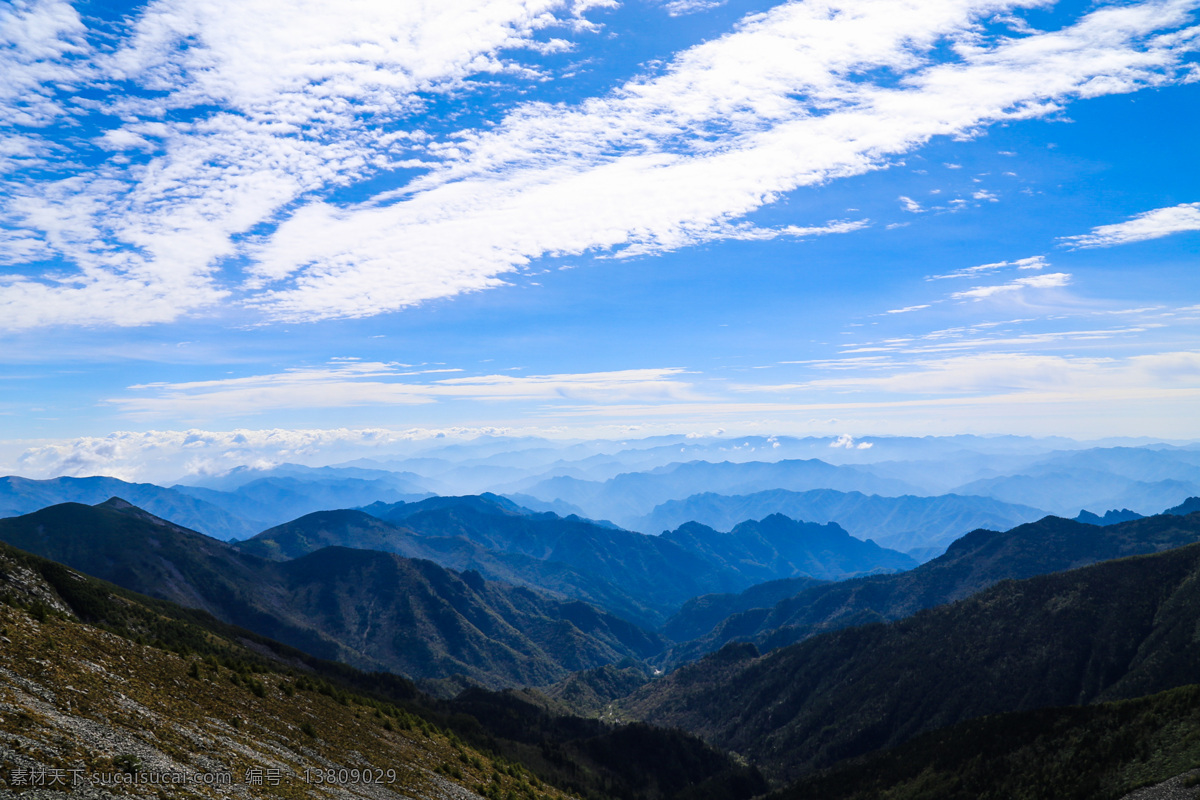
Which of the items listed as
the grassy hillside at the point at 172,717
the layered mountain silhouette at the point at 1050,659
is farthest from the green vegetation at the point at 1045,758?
the layered mountain silhouette at the point at 1050,659

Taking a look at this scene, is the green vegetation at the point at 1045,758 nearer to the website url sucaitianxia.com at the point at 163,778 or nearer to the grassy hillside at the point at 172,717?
the grassy hillside at the point at 172,717

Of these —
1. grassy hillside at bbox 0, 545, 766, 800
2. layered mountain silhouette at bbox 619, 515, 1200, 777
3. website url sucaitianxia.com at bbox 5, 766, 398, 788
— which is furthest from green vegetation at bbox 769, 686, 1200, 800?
website url sucaitianxia.com at bbox 5, 766, 398, 788

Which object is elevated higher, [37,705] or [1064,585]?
[37,705]

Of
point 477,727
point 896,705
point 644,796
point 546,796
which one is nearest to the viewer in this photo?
point 546,796

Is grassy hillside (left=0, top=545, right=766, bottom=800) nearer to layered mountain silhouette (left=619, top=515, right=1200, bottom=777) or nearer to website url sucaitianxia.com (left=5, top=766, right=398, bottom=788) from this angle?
website url sucaitianxia.com (left=5, top=766, right=398, bottom=788)

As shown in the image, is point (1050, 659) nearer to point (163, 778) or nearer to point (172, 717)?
point (172, 717)

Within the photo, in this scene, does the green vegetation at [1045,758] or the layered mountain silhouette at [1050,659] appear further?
the layered mountain silhouette at [1050,659]

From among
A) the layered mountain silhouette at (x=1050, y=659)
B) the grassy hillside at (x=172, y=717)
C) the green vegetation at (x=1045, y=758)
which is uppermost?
the grassy hillside at (x=172, y=717)

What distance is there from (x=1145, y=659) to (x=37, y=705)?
222608 millimetres

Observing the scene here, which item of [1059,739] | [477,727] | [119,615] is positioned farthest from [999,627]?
[119,615]

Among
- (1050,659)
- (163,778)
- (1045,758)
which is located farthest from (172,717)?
(1050,659)

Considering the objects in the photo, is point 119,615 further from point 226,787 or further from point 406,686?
point 226,787

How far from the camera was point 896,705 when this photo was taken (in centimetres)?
18838

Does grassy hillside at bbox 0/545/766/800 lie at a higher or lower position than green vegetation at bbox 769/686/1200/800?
higher
